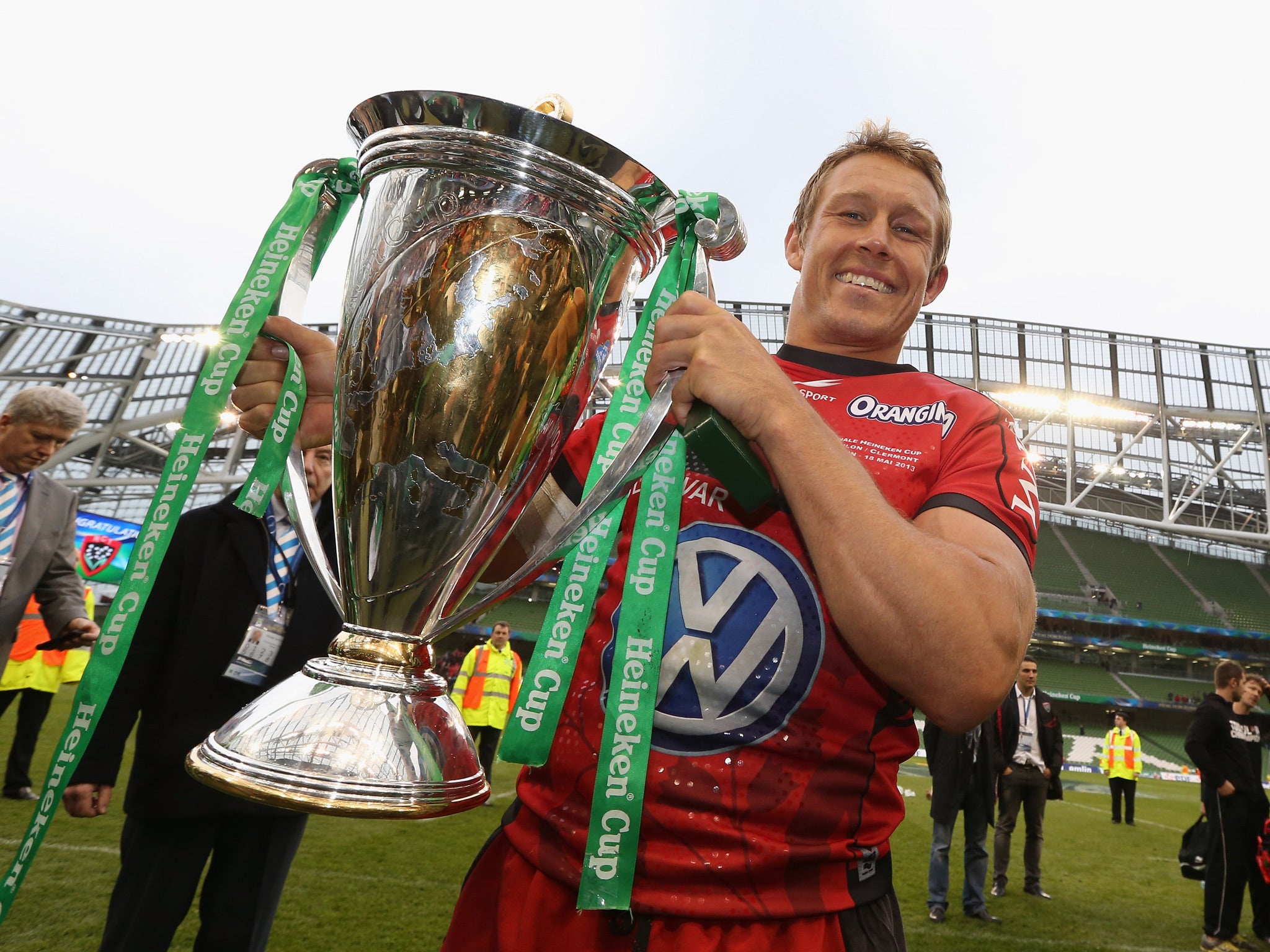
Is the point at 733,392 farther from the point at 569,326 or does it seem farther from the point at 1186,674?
the point at 1186,674

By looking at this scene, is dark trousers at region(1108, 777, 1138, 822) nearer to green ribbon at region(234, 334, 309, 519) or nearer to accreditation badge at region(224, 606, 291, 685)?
accreditation badge at region(224, 606, 291, 685)

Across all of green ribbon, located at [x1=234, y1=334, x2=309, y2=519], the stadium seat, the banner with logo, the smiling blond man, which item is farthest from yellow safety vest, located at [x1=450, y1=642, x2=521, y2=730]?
the stadium seat

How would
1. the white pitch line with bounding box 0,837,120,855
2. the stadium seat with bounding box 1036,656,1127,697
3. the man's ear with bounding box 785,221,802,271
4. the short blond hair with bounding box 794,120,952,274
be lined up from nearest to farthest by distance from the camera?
the short blond hair with bounding box 794,120,952,274
the man's ear with bounding box 785,221,802,271
the white pitch line with bounding box 0,837,120,855
the stadium seat with bounding box 1036,656,1127,697

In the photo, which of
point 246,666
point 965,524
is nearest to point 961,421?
point 965,524

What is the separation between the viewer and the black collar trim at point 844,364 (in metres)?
1.06

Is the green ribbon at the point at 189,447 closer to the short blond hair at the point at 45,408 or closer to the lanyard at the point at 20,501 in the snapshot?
the short blond hair at the point at 45,408

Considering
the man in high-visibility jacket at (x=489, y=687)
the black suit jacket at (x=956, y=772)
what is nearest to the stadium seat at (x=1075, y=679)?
the man in high-visibility jacket at (x=489, y=687)

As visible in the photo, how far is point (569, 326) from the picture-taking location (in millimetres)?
686

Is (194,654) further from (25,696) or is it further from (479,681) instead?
(479,681)

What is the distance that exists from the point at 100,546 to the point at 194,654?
19800 millimetres

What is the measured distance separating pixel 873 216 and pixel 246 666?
5.97 ft

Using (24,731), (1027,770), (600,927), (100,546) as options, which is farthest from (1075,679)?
(600,927)

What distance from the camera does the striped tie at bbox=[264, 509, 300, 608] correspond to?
7.23 feet

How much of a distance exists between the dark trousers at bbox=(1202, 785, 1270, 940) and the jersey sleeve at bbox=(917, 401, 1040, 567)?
17.5ft
